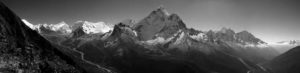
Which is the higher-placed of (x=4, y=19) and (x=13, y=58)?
(x=4, y=19)

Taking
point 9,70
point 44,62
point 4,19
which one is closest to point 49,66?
point 44,62

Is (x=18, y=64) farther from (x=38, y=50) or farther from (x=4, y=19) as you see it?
(x=4, y=19)

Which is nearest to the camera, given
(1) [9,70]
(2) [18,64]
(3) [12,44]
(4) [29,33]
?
(1) [9,70]

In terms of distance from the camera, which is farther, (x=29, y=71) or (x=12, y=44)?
(x=12, y=44)

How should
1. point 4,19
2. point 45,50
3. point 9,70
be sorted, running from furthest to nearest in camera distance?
1. point 45,50
2. point 4,19
3. point 9,70

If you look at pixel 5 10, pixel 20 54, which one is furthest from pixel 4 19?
pixel 20 54

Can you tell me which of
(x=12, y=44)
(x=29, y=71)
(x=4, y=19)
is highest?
(x=4, y=19)
